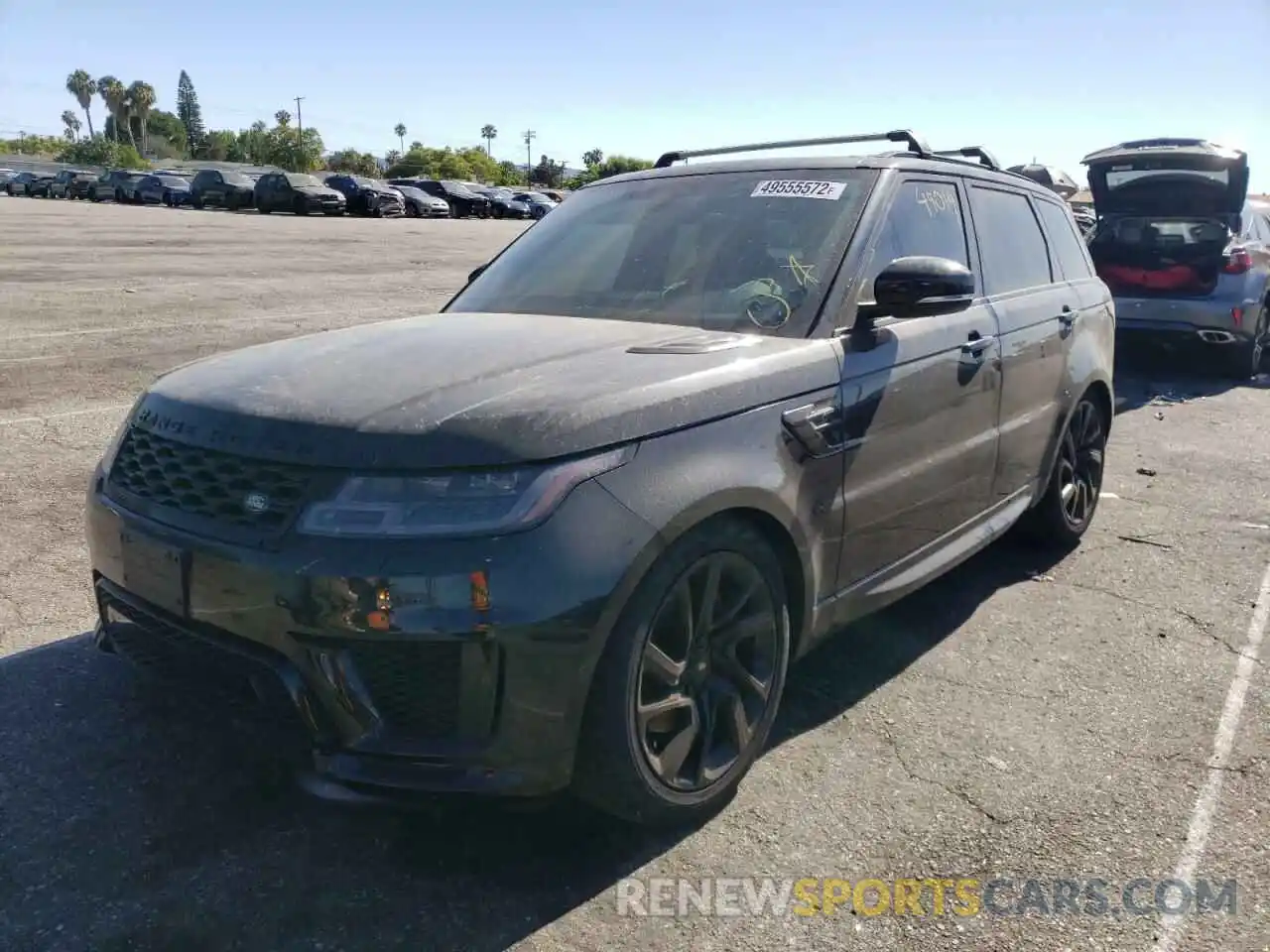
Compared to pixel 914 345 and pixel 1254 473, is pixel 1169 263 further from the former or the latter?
pixel 914 345

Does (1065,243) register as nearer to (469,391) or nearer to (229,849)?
(469,391)

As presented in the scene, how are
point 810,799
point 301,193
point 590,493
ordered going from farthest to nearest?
point 301,193 < point 810,799 < point 590,493

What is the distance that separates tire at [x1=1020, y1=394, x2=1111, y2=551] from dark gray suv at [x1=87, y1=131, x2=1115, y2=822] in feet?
3.66

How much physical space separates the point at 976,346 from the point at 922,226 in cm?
48

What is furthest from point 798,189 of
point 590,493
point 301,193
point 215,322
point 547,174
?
point 547,174

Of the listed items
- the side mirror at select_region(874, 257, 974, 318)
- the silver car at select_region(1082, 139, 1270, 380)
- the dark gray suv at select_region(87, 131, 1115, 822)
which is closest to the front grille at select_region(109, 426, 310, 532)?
the dark gray suv at select_region(87, 131, 1115, 822)

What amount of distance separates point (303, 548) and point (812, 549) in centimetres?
146

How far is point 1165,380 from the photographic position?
10844 mm

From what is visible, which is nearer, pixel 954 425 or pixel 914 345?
pixel 914 345

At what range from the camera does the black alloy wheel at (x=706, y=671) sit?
9.07 feet

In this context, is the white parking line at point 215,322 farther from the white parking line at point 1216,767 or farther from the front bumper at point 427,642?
the white parking line at point 1216,767

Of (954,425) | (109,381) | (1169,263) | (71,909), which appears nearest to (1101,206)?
(1169,263)

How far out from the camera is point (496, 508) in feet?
7.95

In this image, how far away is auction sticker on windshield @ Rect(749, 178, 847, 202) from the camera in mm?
3771
